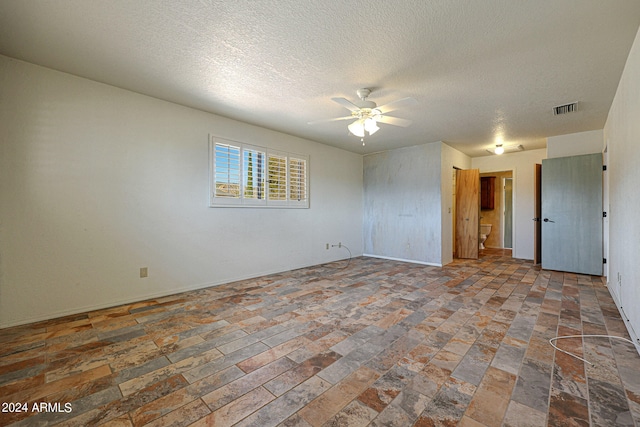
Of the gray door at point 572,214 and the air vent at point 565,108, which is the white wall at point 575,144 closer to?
the gray door at point 572,214

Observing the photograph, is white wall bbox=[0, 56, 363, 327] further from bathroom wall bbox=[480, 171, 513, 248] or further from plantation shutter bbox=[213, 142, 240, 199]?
bathroom wall bbox=[480, 171, 513, 248]

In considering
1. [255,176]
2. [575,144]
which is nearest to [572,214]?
[575,144]

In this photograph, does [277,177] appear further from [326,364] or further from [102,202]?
[326,364]

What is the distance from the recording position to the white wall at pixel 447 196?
5438 millimetres

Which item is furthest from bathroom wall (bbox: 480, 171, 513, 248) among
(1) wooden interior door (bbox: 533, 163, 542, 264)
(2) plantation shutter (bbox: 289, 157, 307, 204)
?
(2) plantation shutter (bbox: 289, 157, 307, 204)

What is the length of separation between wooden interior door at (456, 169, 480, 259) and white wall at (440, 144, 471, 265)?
358 millimetres

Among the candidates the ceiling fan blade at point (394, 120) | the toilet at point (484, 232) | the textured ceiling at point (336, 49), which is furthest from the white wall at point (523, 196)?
the ceiling fan blade at point (394, 120)

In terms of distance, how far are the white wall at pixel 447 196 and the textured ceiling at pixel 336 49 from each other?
6.13 ft

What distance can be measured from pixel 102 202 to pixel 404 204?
5276 mm

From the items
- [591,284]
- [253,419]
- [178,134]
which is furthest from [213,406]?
[591,284]

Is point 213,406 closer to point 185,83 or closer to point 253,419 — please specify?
point 253,419

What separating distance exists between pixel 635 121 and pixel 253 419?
12.1 ft

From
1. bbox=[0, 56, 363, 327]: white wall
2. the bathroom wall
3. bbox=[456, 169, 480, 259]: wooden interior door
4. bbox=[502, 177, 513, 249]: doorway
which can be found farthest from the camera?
the bathroom wall

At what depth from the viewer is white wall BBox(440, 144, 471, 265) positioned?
214 inches
